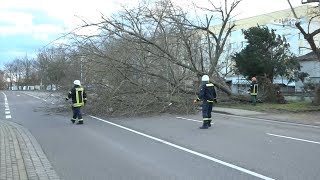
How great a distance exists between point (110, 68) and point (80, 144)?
11516 millimetres

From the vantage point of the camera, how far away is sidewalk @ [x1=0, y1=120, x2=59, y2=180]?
26.2 ft

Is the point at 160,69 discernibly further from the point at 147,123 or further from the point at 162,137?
the point at 162,137

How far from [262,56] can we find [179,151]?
27.4 meters

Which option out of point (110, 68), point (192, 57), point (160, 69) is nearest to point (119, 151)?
point (110, 68)

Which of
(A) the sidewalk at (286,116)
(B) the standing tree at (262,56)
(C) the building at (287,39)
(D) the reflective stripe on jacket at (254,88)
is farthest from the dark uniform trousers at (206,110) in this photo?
(C) the building at (287,39)

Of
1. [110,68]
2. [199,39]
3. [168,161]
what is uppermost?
[199,39]

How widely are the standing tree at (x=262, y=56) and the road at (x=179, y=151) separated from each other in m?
20.2

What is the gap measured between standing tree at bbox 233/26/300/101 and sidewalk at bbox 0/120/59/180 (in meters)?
26.2

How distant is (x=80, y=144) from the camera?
12.3m

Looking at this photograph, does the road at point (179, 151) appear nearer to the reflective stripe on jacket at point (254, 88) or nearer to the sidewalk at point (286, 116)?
the sidewalk at point (286, 116)

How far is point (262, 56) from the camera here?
36.8 m

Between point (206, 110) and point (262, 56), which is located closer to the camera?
point (206, 110)

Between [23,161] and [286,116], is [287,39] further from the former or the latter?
[23,161]

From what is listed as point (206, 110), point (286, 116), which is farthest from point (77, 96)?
point (286, 116)
